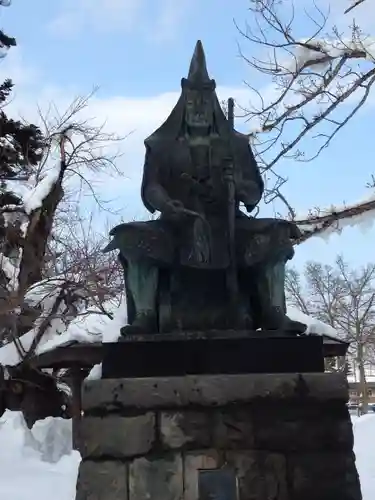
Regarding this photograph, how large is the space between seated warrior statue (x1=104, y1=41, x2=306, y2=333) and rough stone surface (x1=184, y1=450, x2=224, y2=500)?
840 millimetres

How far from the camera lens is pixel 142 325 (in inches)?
165

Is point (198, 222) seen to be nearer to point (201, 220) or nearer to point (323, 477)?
point (201, 220)

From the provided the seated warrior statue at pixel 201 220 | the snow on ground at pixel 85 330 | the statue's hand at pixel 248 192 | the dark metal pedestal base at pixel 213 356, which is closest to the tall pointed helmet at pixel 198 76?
the seated warrior statue at pixel 201 220

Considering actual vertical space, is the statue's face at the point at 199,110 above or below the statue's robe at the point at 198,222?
above

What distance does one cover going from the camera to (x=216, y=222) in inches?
179

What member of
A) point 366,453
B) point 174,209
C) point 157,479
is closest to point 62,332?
point 366,453

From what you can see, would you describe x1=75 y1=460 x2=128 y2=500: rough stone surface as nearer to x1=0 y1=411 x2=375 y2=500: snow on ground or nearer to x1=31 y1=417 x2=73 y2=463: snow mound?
x1=0 y1=411 x2=375 y2=500: snow on ground

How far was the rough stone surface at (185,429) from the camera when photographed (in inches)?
146

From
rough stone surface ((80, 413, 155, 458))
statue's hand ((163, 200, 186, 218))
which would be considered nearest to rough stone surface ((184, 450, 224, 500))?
rough stone surface ((80, 413, 155, 458))

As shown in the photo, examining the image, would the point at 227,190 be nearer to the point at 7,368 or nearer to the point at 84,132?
the point at 7,368

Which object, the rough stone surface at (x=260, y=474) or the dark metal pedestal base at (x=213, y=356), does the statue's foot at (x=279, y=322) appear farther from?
the rough stone surface at (x=260, y=474)

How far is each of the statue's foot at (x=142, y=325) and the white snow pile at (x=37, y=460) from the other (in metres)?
5.80

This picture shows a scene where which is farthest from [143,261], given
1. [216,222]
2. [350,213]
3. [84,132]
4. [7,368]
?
[84,132]

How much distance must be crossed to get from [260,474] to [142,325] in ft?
3.71
